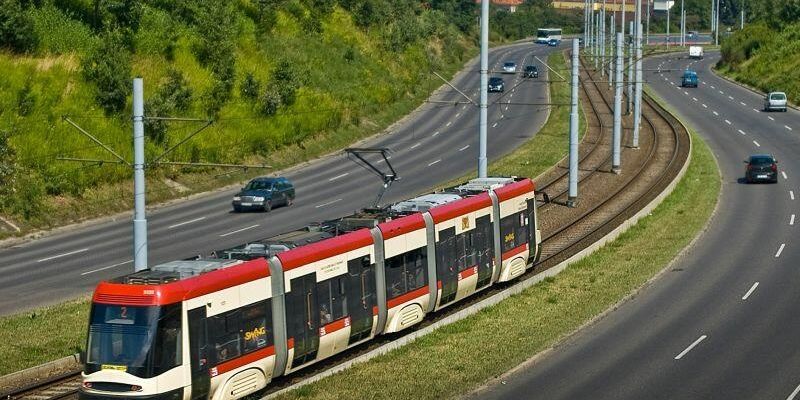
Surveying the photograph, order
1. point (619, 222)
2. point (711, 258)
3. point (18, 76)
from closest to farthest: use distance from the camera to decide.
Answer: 1. point (711, 258)
2. point (619, 222)
3. point (18, 76)

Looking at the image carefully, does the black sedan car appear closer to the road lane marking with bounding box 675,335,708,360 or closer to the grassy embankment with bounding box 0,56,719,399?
the grassy embankment with bounding box 0,56,719,399

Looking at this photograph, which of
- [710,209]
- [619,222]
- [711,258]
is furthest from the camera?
[710,209]

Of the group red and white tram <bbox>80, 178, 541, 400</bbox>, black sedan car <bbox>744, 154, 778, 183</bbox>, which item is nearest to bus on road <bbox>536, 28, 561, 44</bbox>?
black sedan car <bbox>744, 154, 778, 183</bbox>

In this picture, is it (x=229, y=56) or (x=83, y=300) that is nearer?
(x=83, y=300)

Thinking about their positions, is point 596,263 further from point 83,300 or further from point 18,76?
point 18,76

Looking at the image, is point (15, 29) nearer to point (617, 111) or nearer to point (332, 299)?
point (617, 111)

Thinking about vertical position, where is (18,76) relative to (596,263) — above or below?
above

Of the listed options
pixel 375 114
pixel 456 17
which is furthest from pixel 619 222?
pixel 456 17

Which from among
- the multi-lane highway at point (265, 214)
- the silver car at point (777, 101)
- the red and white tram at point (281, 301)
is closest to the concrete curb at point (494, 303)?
the red and white tram at point (281, 301)

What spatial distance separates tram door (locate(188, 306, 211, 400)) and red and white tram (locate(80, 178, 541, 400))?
2 cm

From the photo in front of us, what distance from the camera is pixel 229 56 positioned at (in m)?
73.6

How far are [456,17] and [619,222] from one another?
384 feet

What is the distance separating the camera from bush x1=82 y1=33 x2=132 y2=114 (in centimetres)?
6250

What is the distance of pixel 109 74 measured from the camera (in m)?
62.8
